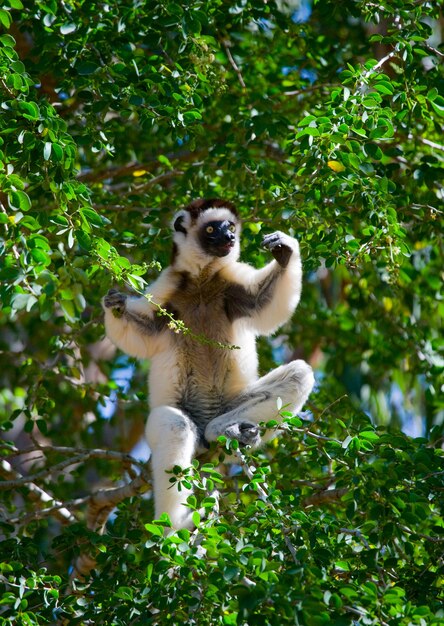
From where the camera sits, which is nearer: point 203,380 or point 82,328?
point 203,380

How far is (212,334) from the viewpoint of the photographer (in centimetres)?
555

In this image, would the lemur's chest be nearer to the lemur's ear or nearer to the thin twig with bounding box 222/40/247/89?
the lemur's ear

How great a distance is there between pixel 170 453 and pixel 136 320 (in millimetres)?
1070

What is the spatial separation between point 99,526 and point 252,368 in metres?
1.46

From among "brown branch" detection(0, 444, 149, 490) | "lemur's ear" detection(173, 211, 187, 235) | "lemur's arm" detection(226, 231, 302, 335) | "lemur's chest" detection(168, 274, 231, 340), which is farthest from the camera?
"lemur's ear" detection(173, 211, 187, 235)

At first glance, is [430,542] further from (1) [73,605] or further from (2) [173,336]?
(2) [173,336]

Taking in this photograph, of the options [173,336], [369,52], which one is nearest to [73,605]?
[173,336]

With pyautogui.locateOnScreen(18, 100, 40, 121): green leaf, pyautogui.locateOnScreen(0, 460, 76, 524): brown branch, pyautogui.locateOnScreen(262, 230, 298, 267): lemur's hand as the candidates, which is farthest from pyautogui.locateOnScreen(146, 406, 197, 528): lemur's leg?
pyautogui.locateOnScreen(18, 100, 40, 121): green leaf

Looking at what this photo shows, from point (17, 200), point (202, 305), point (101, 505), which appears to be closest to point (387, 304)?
point (202, 305)

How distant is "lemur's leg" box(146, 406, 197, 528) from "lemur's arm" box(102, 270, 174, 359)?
0.56m

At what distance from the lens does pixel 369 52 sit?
6105 millimetres

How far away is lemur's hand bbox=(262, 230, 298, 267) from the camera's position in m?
4.99

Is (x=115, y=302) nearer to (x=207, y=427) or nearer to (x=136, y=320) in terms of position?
(x=136, y=320)

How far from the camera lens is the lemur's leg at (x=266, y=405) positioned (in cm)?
495
